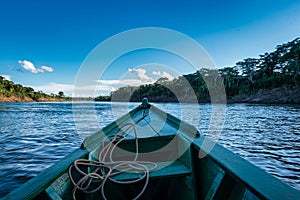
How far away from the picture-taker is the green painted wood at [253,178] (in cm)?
107

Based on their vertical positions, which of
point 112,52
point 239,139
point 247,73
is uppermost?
point 247,73

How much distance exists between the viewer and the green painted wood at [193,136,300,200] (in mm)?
1072

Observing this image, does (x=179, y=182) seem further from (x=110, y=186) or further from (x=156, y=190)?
(x=110, y=186)

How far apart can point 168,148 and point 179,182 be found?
50 cm

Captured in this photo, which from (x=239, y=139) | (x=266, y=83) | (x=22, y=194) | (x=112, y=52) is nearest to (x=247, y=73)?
(x=266, y=83)

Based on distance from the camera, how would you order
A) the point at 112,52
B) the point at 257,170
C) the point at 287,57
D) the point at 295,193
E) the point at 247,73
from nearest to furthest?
1. the point at 295,193
2. the point at 257,170
3. the point at 112,52
4. the point at 287,57
5. the point at 247,73

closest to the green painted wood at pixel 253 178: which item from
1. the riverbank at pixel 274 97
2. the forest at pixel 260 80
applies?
the forest at pixel 260 80

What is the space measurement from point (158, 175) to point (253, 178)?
824mm

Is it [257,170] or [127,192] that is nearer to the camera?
[257,170]

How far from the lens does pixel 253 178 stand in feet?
4.14

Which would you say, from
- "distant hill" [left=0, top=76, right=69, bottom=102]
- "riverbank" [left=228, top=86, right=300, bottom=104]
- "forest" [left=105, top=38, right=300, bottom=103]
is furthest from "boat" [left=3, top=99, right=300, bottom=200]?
"distant hill" [left=0, top=76, right=69, bottom=102]

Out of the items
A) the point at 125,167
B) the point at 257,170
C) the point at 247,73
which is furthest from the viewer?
the point at 247,73

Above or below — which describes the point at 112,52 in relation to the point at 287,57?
below

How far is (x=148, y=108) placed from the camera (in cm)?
712
